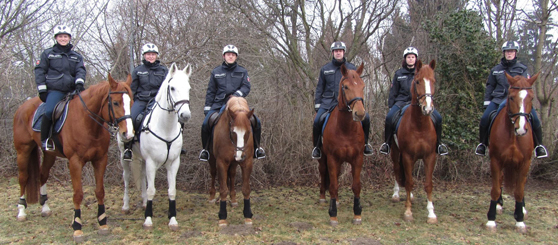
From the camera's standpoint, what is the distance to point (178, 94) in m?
4.79

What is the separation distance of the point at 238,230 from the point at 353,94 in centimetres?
260

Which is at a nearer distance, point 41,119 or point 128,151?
point 41,119

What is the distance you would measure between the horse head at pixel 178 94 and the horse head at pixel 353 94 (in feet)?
7.19

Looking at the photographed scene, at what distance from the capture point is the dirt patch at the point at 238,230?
16.7ft

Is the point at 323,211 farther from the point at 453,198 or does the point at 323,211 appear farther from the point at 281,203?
the point at 453,198

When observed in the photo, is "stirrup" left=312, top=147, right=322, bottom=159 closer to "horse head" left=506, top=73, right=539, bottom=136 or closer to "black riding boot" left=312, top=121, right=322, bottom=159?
"black riding boot" left=312, top=121, right=322, bottom=159

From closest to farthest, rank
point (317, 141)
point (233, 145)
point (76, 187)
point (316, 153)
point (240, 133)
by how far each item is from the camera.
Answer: point (240, 133) < point (76, 187) < point (233, 145) < point (316, 153) < point (317, 141)

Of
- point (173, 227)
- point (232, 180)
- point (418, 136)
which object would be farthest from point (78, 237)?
point (418, 136)

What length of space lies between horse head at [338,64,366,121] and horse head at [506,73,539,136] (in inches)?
81.9

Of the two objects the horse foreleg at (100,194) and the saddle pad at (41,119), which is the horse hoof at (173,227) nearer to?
the horse foreleg at (100,194)

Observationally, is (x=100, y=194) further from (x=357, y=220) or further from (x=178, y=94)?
(x=357, y=220)

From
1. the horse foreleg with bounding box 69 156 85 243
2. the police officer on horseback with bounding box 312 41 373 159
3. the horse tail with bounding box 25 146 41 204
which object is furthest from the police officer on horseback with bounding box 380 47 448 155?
the horse tail with bounding box 25 146 41 204

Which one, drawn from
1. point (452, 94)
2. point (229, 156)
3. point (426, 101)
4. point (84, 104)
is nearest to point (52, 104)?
point (84, 104)

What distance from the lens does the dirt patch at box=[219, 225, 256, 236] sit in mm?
5098
